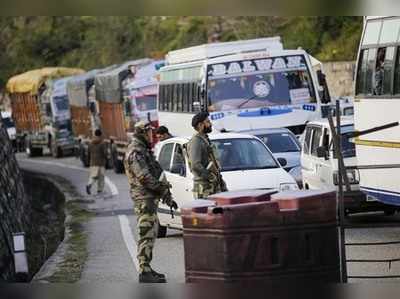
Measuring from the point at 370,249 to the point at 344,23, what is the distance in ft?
108

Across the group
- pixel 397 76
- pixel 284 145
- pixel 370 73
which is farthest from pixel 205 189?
pixel 284 145

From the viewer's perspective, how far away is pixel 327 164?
824 inches

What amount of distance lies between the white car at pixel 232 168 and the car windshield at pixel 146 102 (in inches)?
769

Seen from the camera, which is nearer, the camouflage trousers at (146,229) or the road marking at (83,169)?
the camouflage trousers at (146,229)

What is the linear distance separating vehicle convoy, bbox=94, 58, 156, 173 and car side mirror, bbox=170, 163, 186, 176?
20.1 metres

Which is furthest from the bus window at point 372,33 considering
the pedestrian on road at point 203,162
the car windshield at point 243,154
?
the pedestrian on road at point 203,162

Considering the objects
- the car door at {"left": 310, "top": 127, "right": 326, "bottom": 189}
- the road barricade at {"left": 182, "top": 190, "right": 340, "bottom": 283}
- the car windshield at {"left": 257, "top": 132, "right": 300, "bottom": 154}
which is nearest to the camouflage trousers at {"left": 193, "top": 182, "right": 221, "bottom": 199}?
the car door at {"left": 310, "top": 127, "right": 326, "bottom": 189}

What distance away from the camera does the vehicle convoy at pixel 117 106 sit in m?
41.2

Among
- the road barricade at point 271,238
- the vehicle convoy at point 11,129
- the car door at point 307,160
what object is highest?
the road barricade at point 271,238

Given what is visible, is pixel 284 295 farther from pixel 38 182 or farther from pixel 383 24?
pixel 38 182

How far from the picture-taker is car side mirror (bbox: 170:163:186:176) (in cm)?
1938

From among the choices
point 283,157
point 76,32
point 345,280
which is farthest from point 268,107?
point 76,32

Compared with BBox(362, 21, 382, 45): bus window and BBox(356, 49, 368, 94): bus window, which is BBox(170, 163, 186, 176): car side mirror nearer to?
BBox(356, 49, 368, 94): bus window

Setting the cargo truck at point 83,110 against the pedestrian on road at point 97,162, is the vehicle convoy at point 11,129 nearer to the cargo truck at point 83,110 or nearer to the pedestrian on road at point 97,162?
the cargo truck at point 83,110
